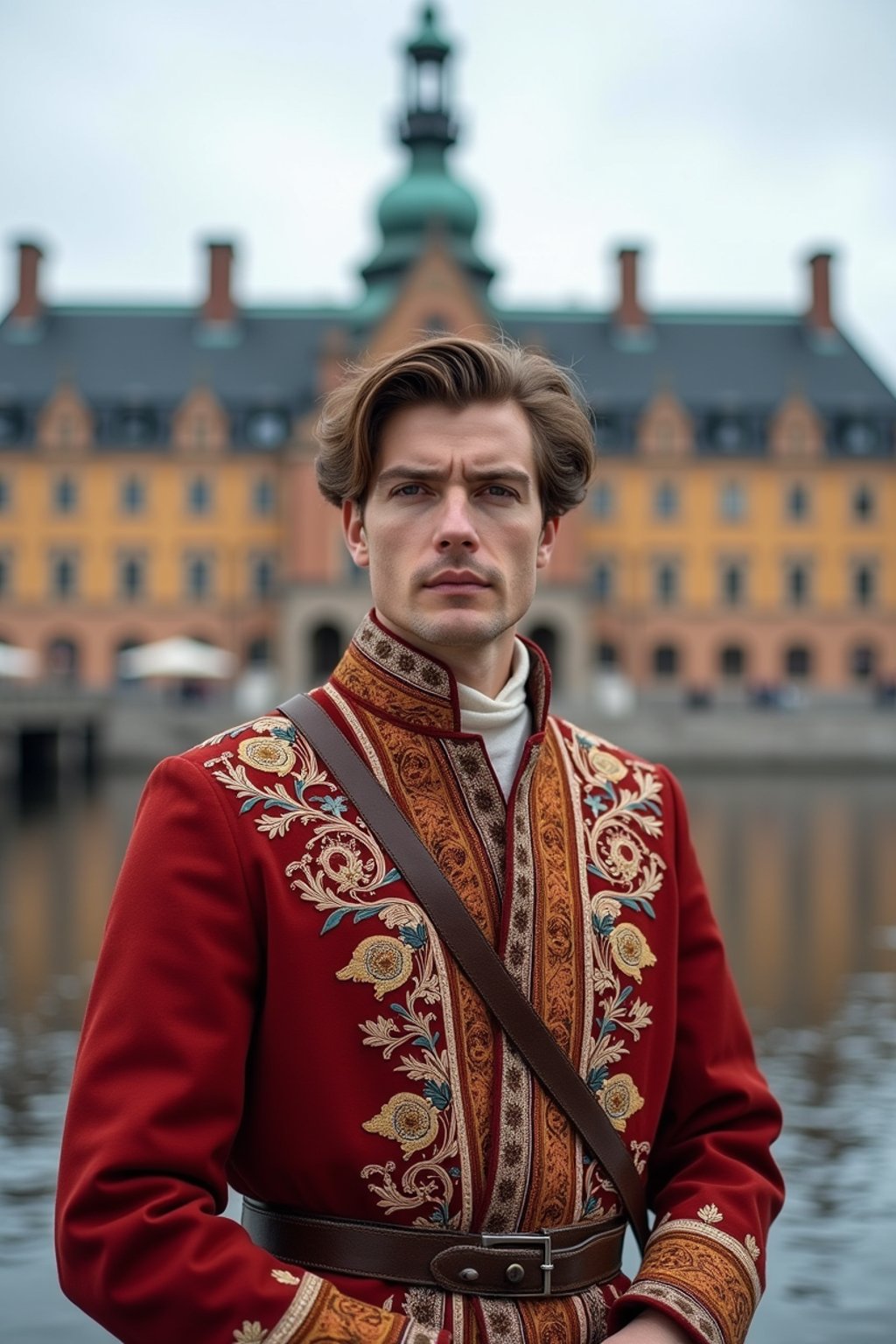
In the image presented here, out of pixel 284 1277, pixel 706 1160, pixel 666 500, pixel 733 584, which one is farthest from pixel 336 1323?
pixel 733 584

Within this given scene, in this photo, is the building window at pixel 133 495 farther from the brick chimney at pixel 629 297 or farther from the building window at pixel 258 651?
the brick chimney at pixel 629 297

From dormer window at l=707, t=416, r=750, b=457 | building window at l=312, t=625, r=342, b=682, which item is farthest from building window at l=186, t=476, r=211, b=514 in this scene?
dormer window at l=707, t=416, r=750, b=457

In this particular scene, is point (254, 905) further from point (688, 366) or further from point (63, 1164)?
point (688, 366)

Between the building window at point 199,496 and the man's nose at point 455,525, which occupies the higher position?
the building window at point 199,496

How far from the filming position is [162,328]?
6259cm

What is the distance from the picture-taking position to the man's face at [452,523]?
2738 millimetres

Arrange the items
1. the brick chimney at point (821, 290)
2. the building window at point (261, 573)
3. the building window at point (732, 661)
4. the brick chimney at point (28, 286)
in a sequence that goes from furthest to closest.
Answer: the brick chimney at point (821, 290), the brick chimney at point (28, 286), the building window at point (732, 661), the building window at point (261, 573)

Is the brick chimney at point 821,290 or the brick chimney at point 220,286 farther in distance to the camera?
the brick chimney at point 821,290

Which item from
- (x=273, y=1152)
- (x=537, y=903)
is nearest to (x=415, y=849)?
(x=537, y=903)

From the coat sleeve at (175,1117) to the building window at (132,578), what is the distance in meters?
58.1

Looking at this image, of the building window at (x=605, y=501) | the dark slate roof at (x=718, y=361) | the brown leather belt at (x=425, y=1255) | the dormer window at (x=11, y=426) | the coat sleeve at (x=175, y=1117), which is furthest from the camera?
the dark slate roof at (x=718, y=361)

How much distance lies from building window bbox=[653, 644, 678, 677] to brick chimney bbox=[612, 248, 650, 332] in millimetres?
12557

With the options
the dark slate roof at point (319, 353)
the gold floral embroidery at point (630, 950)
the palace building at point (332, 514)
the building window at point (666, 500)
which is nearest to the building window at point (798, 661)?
the palace building at point (332, 514)

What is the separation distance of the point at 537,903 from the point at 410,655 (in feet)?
1.53
